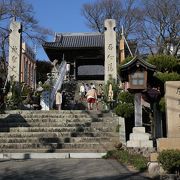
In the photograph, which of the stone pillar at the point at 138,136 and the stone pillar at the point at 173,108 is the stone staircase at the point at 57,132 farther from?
the stone pillar at the point at 173,108

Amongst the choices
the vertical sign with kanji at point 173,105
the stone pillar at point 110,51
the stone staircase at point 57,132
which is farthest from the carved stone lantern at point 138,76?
the stone pillar at point 110,51

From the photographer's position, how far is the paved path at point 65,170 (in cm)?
1046

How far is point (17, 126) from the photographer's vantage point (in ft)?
60.5

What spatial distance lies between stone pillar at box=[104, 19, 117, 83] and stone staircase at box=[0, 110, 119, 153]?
6603mm

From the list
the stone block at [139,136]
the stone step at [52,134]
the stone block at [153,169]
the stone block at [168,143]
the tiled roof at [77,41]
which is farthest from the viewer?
the tiled roof at [77,41]

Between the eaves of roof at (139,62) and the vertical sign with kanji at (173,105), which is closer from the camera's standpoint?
the vertical sign with kanji at (173,105)

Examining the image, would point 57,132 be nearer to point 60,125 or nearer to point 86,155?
point 60,125

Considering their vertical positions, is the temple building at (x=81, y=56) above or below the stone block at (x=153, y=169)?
above

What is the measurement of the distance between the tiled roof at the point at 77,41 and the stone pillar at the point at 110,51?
40.7 feet

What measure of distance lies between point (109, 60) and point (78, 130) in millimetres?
9842

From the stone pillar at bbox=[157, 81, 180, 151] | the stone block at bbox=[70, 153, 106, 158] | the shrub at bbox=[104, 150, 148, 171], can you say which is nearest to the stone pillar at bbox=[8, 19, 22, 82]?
the stone block at bbox=[70, 153, 106, 158]

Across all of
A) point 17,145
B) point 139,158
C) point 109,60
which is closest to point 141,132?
point 139,158

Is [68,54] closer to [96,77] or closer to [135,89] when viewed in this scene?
[96,77]

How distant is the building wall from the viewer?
4972cm
